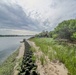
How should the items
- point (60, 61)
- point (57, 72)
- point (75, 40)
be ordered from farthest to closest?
point (75, 40) → point (60, 61) → point (57, 72)

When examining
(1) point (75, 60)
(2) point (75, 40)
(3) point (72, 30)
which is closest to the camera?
(1) point (75, 60)

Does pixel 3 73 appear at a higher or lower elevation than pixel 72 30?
lower

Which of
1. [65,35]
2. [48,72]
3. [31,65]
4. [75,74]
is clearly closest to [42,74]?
[48,72]

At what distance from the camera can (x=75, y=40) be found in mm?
39406

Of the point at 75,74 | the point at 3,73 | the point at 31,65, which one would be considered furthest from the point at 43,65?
the point at 3,73

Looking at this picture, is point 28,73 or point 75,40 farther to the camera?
point 75,40

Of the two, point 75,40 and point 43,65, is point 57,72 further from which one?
point 75,40

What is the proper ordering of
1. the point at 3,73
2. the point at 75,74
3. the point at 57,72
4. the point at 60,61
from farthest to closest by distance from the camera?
the point at 3,73, the point at 60,61, the point at 57,72, the point at 75,74

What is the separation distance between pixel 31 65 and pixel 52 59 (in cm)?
344

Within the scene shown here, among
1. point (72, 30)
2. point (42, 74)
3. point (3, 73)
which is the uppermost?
point (72, 30)

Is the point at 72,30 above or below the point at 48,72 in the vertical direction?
above

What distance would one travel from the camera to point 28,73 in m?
9.02

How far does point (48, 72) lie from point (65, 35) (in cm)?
3361

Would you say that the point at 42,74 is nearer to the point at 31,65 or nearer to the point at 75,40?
the point at 31,65
